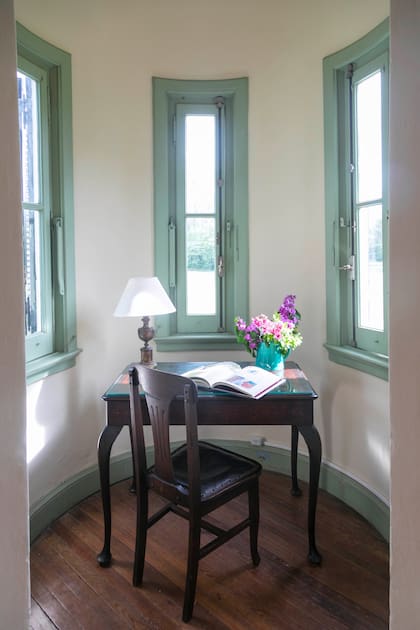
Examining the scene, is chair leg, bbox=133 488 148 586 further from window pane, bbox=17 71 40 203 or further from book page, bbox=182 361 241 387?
window pane, bbox=17 71 40 203

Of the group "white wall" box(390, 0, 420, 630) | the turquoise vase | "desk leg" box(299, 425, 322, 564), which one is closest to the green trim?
the turquoise vase

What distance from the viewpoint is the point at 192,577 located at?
1524 mm

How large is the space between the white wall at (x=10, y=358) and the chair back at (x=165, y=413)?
93cm

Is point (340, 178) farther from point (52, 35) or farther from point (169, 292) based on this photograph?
point (52, 35)

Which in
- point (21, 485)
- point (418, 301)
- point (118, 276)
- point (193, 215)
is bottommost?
point (21, 485)

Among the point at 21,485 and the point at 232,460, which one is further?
the point at 232,460

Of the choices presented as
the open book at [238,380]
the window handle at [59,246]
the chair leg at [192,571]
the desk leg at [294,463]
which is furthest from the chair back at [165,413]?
the desk leg at [294,463]

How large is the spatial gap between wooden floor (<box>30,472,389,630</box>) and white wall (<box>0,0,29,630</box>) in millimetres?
1200

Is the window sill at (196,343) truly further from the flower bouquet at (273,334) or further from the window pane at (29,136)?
the window pane at (29,136)

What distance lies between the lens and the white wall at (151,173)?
2.32 m

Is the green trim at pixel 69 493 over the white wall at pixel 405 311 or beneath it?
Result: beneath

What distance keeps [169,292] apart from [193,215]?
0.51 metres

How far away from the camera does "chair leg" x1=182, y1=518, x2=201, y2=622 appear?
1520 millimetres

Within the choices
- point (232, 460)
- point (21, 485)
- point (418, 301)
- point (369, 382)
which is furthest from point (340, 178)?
point (21, 485)
